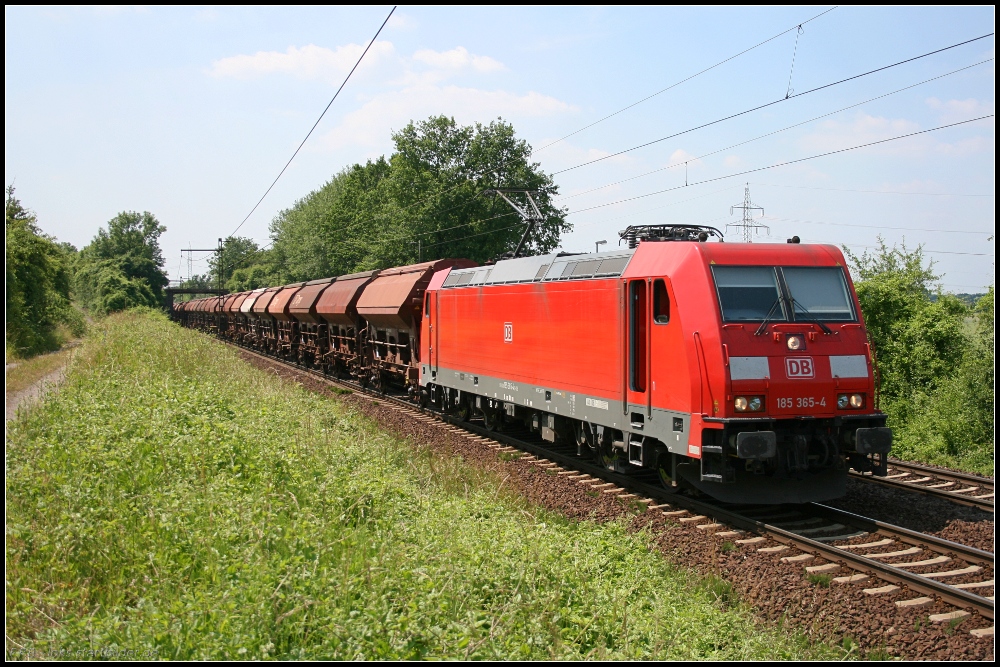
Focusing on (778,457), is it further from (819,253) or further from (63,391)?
(63,391)

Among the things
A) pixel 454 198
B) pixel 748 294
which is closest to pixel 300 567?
pixel 748 294

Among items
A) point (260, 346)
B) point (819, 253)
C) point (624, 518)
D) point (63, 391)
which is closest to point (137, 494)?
point (624, 518)

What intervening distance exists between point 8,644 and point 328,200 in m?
82.7

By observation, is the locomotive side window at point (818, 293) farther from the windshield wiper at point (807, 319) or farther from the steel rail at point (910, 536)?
the steel rail at point (910, 536)

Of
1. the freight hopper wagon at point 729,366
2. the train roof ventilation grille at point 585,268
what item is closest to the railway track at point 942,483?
the freight hopper wagon at point 729,366

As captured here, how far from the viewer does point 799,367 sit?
930 cm

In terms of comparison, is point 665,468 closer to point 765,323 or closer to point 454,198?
point 765,323

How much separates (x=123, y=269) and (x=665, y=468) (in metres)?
75.7

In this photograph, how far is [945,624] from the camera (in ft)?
21.3

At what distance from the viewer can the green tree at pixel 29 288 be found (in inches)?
1070

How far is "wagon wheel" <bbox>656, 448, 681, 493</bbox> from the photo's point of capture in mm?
10469

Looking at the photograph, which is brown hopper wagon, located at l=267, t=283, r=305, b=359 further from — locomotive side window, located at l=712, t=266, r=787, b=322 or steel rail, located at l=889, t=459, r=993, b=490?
locomotive side window, located at l=712, t=266, r=787, b=322

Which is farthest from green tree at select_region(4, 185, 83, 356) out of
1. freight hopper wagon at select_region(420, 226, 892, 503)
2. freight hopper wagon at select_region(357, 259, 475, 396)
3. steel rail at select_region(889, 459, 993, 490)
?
steel rail at select_region(889, 459, 993, 490)

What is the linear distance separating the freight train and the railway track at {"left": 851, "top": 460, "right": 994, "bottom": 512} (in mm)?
1707
